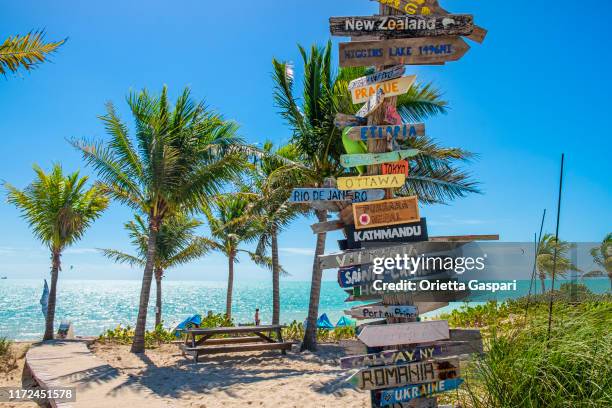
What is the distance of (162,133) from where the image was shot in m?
11.6

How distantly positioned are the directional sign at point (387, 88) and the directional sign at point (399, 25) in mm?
534

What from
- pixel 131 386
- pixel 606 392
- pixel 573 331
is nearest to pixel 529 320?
pixel 573 331

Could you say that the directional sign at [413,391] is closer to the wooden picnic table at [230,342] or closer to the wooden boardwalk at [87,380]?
the wooden boardwalk at [87,380]

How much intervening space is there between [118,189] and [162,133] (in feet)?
7.66

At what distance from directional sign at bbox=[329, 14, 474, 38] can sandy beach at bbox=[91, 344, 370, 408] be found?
469 cm

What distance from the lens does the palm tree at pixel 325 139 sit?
440 inches

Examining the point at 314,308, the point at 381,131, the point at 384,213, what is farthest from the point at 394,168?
the point at 314,308

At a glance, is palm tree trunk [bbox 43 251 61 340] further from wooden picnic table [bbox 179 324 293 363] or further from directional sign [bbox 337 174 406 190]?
directional sign [bbox 337 174 406 190]

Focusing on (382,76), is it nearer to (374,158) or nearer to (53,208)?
(374,158)

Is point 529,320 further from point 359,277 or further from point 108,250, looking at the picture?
point 108,250

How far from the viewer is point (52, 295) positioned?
13578 mm

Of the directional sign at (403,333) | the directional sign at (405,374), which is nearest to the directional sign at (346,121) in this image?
the directional sign at (403,333)

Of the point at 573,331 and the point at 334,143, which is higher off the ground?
the point at 334,143

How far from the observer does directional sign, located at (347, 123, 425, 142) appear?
446 cm
